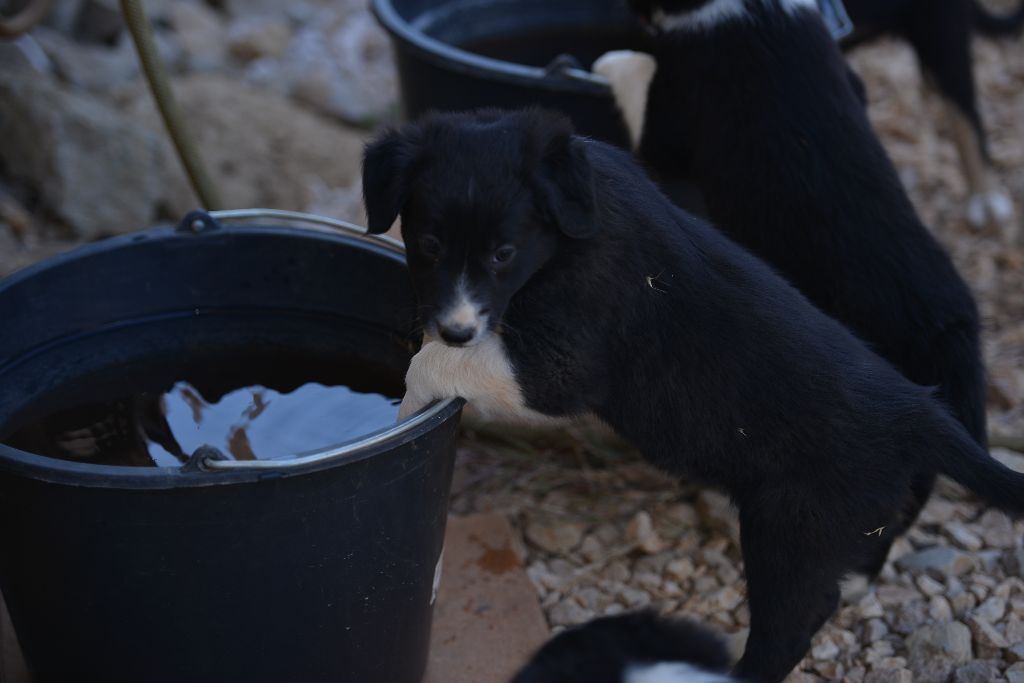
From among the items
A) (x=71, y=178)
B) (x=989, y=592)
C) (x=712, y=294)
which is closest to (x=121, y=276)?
(x=712, y=294)

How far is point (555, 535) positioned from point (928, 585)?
1.03 meters

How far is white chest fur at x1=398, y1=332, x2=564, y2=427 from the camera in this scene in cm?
238

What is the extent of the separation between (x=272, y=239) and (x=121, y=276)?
365 millimetres

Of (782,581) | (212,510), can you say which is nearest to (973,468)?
(782,581)

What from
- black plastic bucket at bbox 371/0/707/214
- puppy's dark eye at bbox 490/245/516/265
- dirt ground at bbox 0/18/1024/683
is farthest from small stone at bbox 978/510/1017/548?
puppy's dark eye at bbox 490/245/516/265

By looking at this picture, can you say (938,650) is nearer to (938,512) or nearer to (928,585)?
(928,585)

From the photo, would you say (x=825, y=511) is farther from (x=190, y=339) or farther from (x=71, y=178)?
(x=71, y=178)

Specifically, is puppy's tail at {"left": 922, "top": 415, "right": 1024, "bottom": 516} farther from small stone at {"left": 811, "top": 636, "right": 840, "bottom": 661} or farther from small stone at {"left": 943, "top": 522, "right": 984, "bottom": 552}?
small stone at {"left": 943, "top": 522, "right": 984, "bottom": 552}

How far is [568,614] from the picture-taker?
10.2ft

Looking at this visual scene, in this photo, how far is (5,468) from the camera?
81.4 inches

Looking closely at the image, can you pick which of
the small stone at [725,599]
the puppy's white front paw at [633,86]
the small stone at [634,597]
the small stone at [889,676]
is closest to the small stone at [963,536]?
the small stone at [889,676]

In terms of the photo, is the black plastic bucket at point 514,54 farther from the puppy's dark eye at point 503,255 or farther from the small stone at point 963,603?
the small stone at point 963,603

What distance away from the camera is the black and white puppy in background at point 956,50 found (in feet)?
15.8

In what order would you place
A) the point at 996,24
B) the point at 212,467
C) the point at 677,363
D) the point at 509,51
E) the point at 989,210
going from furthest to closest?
the point at 996,24 < the point at 989,210 < the point at 509,51 < the point at 677,363 < the point at 212,467
